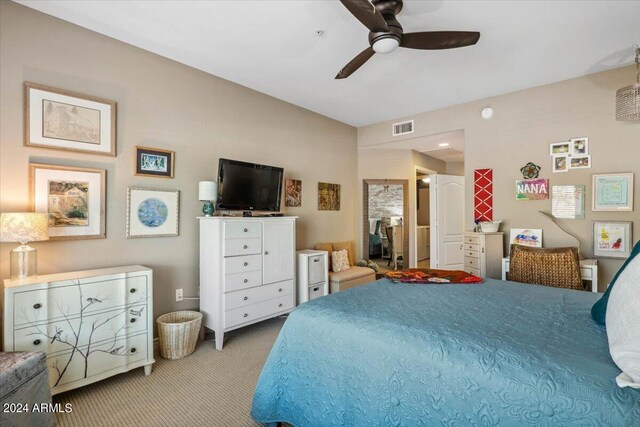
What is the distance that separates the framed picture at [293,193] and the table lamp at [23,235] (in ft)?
8.31

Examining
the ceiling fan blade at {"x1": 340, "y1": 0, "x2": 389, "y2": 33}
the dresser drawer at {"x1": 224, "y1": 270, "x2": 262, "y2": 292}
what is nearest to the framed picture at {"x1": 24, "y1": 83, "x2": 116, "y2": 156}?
the dresser drawer at {"x1": 224, "y1": 270, "x2": 262, "y2": 292}

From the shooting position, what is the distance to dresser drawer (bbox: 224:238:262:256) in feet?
9.57

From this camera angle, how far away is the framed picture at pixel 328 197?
464cm

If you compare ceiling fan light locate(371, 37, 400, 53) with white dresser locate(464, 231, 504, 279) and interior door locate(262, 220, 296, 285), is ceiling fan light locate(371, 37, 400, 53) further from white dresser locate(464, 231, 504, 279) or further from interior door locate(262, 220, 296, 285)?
white dresser locate(464, 231, 504, 279)

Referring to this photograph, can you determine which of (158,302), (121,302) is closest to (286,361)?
(121,302)

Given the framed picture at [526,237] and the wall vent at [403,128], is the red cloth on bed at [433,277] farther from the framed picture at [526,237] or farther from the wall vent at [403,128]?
the wall vent at [403,128]

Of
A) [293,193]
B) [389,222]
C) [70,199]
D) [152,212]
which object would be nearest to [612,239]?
[293,193]

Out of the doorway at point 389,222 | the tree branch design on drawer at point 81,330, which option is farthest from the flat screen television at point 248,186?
the doorway at point 389,222

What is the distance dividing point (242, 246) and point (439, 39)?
240 centimetres

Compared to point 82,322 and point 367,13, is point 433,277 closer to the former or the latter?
point 367,13

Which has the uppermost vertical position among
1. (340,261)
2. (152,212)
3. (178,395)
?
(152,212)

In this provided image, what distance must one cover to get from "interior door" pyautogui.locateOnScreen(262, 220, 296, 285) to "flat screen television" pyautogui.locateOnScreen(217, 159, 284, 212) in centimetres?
34

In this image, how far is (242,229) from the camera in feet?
9.98

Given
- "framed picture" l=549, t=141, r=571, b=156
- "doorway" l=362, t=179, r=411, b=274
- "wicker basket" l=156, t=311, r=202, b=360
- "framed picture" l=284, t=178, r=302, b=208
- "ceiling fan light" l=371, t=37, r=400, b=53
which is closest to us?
"ceiling fan light" l=371, t=37, r=400, b=53
